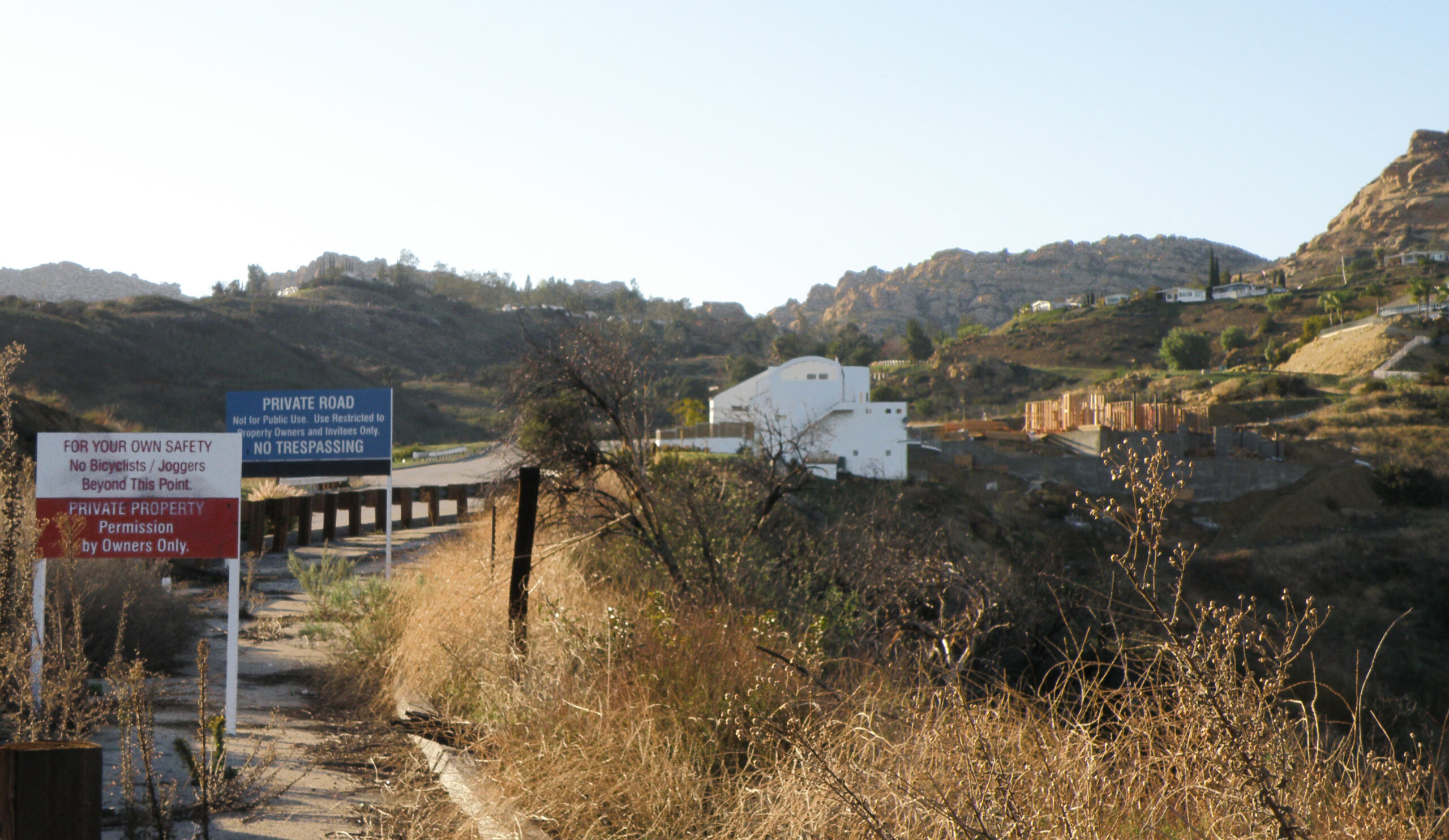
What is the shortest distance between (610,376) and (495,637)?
3578 mm

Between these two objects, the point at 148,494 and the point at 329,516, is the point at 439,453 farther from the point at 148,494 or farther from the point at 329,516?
the point at 148,494

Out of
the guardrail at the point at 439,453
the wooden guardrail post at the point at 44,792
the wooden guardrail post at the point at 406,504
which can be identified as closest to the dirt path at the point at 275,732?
the wooden guardrail post at the point at 44,792

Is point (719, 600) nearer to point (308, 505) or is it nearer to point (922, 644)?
Answer: point (922, 644)

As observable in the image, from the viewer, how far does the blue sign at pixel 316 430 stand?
1541cm

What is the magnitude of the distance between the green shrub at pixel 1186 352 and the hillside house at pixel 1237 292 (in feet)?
123

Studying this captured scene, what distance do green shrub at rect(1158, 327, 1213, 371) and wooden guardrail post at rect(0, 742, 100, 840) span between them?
370 feet

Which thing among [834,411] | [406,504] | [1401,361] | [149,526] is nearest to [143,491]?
[149,526]

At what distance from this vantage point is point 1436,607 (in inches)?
1630

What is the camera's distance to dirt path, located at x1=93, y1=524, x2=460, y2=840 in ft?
15.5

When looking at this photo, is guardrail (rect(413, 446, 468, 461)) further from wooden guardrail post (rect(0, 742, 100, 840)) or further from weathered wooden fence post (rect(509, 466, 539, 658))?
wooden guardrail post (rect(0, 742, 100, 840))

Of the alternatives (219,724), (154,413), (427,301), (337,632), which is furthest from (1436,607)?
(427,301)

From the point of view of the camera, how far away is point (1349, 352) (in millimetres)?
99062

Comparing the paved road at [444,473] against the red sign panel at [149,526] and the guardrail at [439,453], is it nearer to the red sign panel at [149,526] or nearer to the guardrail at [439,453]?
the guardrail at [439,453]

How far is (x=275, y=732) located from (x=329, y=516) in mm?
13618
